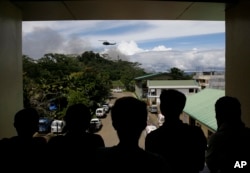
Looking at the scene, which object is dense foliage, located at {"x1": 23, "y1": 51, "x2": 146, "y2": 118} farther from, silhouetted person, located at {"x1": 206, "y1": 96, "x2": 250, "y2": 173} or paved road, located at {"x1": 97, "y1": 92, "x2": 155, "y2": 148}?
silhouetted person, located at {"x1": 206, "y1": 96, "x2": 250, "y2": 173}

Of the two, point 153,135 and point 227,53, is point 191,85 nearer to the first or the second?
point 227,53

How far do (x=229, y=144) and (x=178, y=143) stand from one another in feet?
0.85

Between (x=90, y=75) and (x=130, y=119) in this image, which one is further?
(x=90, y=75)

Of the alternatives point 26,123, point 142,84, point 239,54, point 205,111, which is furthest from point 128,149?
point 142,84

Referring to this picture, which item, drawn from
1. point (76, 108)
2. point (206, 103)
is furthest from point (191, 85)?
point (76, 108)

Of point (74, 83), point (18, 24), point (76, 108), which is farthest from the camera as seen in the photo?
point (74, 83)

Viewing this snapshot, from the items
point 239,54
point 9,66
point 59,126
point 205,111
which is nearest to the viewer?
point 9,66

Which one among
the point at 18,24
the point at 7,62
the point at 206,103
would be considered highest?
the point at 18,24

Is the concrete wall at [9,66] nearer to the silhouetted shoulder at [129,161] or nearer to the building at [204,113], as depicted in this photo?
the silhouetted shoulder at [129,161]

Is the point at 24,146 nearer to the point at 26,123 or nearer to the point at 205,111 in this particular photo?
the point at 26,123

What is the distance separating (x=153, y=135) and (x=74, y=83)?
14.2m

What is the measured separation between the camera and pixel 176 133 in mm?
1295

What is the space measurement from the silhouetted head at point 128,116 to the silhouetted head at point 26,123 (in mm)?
560

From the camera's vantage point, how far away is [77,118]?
142 cm
